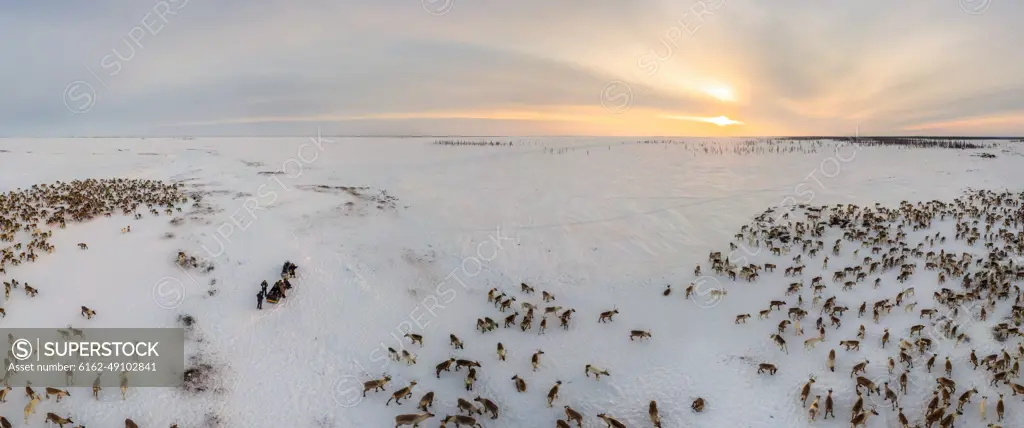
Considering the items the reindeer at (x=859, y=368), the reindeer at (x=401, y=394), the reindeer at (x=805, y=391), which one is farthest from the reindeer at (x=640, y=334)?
the reindeer at (x=401, y=394)

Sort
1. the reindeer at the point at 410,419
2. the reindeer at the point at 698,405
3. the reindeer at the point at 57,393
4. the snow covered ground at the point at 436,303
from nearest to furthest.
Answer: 1. the reindeer at the point at 410,419
2. the reindeer at the point at 57,393
3. the reindeer at the point at 698,405
4. the snow covered ground at the point at 436,303

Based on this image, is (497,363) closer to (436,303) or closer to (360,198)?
(436,303)

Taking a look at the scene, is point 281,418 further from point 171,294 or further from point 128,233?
point 128,233

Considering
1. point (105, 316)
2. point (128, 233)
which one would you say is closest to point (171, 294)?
point (105, 316)

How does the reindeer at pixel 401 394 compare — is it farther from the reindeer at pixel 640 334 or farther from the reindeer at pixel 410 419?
the reindeer at pixel 640 334

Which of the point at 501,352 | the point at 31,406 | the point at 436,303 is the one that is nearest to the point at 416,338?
the point at 436,303
